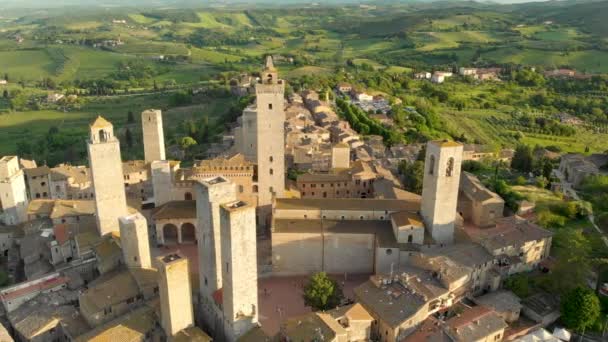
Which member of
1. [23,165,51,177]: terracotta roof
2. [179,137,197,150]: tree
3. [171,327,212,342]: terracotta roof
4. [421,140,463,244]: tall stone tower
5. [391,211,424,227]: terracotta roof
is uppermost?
[421,140,463,244]: tall stone tower

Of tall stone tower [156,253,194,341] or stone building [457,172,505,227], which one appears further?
stone building [457,172,505,227]

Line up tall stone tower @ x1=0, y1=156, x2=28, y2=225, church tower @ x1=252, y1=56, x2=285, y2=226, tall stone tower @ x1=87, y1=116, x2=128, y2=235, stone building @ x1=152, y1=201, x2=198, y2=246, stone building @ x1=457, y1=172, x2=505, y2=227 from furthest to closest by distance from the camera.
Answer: tall stone tower @ x1=0, y1=156, x2=28, y2=225
stone building @ x1=457, y1=172, x2=505, y2=227
stone building @ x1=152, y1=201, x2=198, y2=246
church tower @ x1=252, y1=56, x2=285, y2=226
tall stone tower @ x1=87, y1=116, x2=128, y2=235

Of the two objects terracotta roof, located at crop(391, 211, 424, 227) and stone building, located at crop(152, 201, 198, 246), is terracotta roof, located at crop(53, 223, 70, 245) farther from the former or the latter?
terracotta roof, located at crop(391, 211, 424, 227)

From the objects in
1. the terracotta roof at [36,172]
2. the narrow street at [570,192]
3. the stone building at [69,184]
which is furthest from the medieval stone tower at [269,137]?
the narrow street at [570,192]

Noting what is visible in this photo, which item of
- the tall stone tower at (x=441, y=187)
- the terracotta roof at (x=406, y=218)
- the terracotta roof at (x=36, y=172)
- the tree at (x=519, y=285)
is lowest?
the tree at (x=519, y=285)

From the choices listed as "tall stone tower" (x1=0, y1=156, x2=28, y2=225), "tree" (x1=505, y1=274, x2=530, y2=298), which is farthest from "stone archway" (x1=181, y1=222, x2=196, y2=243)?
"tree" (x1=505, y1=274, x2=530, y2=298)

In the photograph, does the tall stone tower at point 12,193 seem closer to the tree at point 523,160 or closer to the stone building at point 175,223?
the stone building at point 175,223
